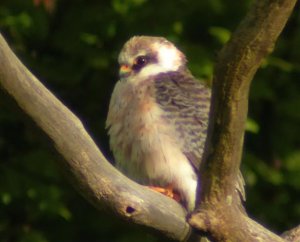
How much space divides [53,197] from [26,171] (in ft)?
0.87

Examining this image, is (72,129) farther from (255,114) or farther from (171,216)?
(255,114)

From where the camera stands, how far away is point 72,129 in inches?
183

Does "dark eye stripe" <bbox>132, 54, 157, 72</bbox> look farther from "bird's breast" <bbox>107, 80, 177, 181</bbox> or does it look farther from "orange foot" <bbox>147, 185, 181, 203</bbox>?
"orange foot" <bbox>147, 185, 181, 203</bbox>

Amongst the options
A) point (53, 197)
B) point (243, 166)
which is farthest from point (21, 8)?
point (243, 166)

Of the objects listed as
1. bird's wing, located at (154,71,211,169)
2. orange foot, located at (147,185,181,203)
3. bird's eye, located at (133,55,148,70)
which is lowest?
orange foot, located at (147,185,181,203)

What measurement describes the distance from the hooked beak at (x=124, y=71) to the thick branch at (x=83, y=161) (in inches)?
66.5

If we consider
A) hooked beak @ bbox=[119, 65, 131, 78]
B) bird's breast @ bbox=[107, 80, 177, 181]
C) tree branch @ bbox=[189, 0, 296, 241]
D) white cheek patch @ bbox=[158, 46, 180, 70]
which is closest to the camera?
tree branch @ bbox=[189, 0, 296, 241]

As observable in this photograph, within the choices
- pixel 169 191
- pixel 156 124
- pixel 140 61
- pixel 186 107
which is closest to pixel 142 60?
pixel 140 61

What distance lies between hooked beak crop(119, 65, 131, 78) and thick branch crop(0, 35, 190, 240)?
5.54 feet

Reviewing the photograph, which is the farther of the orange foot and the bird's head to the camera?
the bird's head

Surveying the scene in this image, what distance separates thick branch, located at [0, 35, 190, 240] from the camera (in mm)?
4445

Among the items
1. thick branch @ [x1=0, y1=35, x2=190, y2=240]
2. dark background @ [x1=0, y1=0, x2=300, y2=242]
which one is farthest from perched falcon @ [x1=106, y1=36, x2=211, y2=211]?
dark background @ [x1=0, y1=0, x2=300, y2=242]

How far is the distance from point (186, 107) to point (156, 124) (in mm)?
317

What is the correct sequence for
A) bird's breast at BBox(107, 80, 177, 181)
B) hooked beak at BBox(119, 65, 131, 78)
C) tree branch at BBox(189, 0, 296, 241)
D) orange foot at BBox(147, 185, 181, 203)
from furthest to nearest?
hooked beak at BBox(119, 65, 131, 78) < bird's breast at BBox(107, 80, 177, 181) < orange foot at BBox(147, 185, 181, 203) < tree branch at BBox(189, 0, 296, 241)
